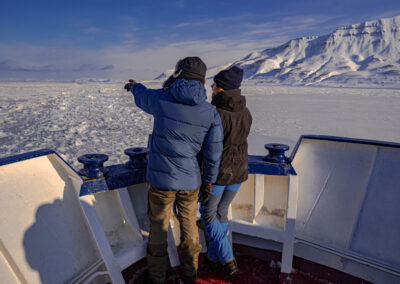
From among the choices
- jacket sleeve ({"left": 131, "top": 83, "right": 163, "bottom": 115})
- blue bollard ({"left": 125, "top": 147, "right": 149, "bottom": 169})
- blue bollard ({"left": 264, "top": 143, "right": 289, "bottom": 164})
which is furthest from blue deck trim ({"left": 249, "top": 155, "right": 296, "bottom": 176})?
jacket sleeve ({"left": 131, "top": 83, "right": 163, "bottom": 115})

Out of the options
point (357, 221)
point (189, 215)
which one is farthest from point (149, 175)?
point (357, 221)

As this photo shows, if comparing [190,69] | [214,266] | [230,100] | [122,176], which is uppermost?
[190,69]

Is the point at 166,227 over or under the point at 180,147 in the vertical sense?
under

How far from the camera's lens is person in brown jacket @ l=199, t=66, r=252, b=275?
67.7 inches

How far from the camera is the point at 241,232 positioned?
2402 mm

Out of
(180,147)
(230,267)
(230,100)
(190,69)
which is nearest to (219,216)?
(230,267)

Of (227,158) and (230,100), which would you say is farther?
(227,158)

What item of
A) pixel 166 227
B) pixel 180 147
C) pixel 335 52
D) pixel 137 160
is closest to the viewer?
pixel 180 147

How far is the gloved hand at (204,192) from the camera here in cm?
179

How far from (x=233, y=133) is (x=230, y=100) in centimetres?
23

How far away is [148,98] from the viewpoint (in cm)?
159

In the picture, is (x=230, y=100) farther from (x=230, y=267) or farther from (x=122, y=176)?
(x=230, y=267)

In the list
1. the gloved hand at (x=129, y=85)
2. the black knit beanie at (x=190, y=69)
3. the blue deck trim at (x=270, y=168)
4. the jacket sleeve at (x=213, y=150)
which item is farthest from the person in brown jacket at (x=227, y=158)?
the gloved hand at (x=129, y=85)

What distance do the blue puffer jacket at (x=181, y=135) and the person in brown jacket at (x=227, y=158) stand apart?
140 mm
